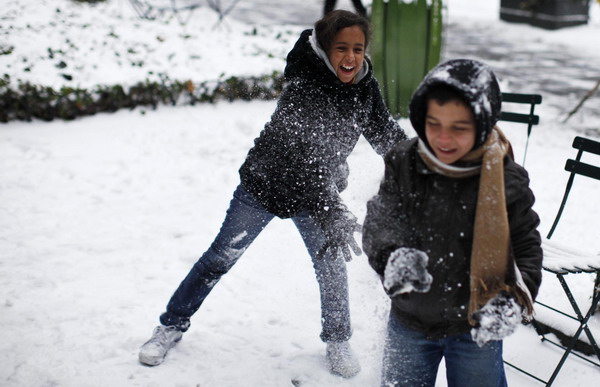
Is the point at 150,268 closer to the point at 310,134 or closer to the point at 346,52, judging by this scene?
the point at 310,134

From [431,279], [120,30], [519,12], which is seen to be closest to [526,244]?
[431,279]

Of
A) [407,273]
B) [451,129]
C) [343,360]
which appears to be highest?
[451,129]

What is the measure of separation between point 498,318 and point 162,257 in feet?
8.81

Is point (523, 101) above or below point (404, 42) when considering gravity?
below

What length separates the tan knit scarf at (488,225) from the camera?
152 cm

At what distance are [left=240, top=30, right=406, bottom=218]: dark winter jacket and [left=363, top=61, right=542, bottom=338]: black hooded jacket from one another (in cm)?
51

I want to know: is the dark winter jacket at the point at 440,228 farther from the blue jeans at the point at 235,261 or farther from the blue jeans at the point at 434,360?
the blue jeans at the point at 235,261

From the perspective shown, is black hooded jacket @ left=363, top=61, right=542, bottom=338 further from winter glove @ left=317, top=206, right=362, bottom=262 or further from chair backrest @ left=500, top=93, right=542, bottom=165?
chair backrest @ left=500, top=93, right=542, bottom=165

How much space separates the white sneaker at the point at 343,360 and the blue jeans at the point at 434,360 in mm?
757

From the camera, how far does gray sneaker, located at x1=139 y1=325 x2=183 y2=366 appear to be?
2648mm

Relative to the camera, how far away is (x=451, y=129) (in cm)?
152

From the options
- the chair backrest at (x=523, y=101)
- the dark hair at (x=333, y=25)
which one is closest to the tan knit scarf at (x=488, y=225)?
the dark hair at (x=333, y=25)

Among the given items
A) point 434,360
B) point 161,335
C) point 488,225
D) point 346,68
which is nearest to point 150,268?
point 161,335

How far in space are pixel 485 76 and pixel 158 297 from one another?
2445mm
